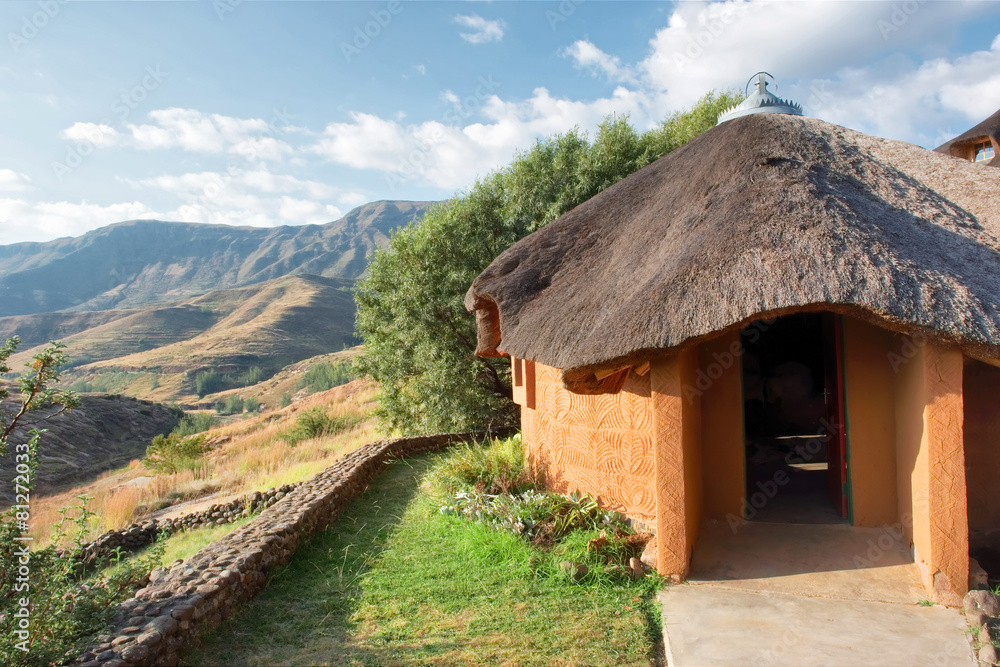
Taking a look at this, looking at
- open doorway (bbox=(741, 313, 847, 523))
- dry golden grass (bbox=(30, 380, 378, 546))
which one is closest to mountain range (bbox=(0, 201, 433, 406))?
dry golden grass (bbox=(30, 380, 378, 546))

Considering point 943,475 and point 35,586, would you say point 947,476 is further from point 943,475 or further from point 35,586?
point 35,586

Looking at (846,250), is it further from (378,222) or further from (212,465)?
(378,222)

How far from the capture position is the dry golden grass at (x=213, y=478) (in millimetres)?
10734

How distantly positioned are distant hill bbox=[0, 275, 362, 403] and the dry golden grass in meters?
35.7

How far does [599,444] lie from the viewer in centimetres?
601

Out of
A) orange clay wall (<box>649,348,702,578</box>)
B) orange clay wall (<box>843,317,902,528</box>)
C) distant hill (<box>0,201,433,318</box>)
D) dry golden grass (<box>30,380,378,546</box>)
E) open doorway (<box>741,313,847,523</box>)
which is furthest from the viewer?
distant hill (<box>0,201,433,318</box>)

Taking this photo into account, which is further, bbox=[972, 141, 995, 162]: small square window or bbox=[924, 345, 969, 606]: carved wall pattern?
bbox=[972, 141, 995, 162]: small square window

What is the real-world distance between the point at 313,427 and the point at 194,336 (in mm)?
65227

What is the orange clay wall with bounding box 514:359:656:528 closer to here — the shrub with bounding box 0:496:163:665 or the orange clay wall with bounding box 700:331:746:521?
the orange clay wall with bounding box 700:331:746:521

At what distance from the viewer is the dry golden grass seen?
1073cm

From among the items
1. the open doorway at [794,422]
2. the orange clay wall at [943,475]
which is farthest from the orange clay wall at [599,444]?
the orange clay wall at [943,475]

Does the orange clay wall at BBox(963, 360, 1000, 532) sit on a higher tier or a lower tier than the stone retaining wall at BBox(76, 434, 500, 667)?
higher

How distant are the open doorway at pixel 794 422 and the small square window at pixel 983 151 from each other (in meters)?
10.1

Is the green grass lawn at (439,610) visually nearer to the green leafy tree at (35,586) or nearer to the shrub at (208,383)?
the green leafy tree at (35,586)
